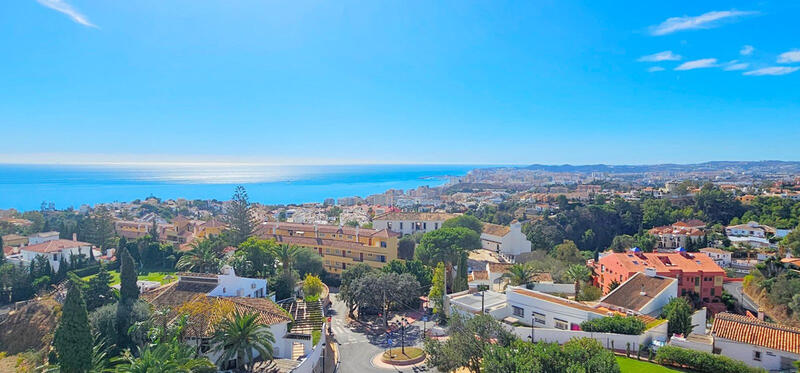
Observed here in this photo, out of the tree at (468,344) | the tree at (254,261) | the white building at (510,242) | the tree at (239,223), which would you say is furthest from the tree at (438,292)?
the white building at (510,242)

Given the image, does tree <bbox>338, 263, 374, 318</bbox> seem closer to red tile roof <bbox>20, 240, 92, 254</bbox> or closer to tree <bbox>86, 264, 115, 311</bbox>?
tree <bbox>86, 264, 115, 311</bbox>

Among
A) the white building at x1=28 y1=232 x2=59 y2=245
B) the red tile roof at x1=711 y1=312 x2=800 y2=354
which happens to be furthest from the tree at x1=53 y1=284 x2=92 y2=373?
the white building at x1=28 y1=232 x2=59 y2=245

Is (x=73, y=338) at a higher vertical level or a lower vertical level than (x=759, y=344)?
higher

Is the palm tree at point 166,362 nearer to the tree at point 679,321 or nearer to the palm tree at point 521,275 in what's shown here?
the tree at point 679,321

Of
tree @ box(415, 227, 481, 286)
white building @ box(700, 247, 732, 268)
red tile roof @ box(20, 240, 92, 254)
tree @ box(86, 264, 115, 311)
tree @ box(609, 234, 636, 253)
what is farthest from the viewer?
tree @ box(609, 234, 636, 253)

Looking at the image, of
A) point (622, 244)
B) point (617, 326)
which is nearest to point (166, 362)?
point (617, 326)

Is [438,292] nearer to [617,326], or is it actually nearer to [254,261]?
[254,261]
